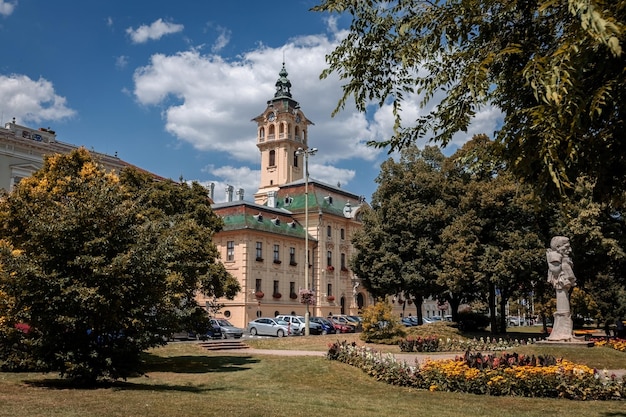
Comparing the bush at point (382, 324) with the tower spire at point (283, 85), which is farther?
the tower spire at point (283, 85)

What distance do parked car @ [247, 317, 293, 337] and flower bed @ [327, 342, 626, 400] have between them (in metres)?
23.7

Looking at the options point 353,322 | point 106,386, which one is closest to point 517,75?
point 106,386

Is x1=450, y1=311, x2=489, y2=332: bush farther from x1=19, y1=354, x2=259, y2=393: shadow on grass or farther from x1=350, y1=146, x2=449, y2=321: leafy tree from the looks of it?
x1=19, y1=354, x2=259, y2=393: shadow on grass

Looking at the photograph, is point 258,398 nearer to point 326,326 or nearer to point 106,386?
point 106,386

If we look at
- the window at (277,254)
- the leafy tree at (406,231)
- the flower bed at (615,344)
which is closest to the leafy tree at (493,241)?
the leafy tree at (406,231)

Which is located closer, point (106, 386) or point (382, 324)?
point (106, 386)

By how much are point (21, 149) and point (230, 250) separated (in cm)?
2113

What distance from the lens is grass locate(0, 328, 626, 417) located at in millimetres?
9789

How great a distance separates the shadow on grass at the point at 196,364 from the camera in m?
19.4

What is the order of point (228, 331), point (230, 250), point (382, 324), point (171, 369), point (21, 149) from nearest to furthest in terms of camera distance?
point (171, 369) → point (382, 324) → point (21, 149) → point (228, 331) → point (230, 250)

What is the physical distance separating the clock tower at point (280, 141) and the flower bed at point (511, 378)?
56060mm

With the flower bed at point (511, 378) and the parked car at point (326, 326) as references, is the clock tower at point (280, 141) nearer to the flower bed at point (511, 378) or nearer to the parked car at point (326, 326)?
the parked car at point (326, 326)

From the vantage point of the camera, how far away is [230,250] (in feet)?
170

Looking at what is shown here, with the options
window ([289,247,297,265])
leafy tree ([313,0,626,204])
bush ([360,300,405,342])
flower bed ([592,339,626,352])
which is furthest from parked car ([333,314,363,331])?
leafy tree ([313,0,626,204])
